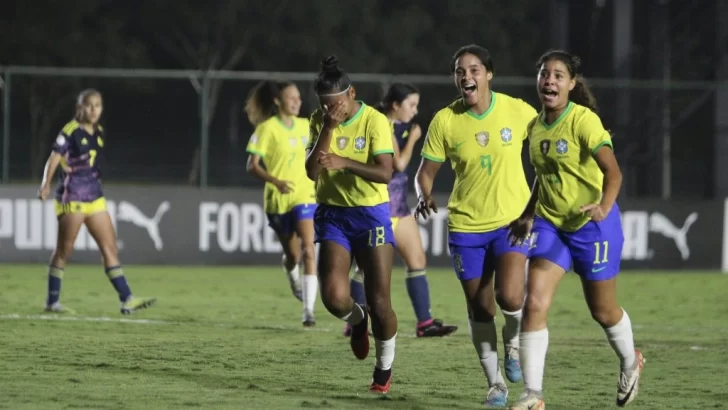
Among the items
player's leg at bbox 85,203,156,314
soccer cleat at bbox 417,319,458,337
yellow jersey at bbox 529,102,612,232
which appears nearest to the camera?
yellow jersey at bbox 529,102,612,232

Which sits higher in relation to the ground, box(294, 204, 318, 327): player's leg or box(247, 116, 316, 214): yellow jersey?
box(247, 116, 316, 214): yellow jersey

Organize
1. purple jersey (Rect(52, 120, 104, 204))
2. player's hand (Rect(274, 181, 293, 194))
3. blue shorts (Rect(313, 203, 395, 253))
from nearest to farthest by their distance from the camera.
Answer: blue shorts (Rect(313, 203, 395, 253)) → player's hand (Rect(274, 181, 293, 194)) → purple jersey (Rect(52, 120, 104, 204))

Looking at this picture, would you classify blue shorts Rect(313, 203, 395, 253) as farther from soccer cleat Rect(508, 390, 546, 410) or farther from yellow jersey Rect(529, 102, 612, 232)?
soccer cleat Rect(508, 390, 546, 410)

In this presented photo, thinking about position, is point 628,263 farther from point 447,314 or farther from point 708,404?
point 708,404

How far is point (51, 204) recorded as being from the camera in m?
21.3

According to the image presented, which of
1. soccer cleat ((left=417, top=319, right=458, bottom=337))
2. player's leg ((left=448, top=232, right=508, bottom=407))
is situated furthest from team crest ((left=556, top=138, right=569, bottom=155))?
soccer cleat ((left=417, top=319, right=458, bottom=337))

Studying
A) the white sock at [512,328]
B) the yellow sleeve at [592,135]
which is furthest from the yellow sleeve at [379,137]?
the yellow sleeve at [592,135]

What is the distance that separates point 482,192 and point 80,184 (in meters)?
6.17

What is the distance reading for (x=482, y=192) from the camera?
9.01 meters

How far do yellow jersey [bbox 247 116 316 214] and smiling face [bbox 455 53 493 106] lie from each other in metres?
4.69

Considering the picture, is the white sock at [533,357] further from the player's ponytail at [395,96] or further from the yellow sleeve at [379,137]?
the player's ponytail at [395,96]

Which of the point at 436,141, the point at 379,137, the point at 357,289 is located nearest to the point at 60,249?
the point at 357,289

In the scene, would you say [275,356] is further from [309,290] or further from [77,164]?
[77,164]

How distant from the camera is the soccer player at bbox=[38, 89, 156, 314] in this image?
14.0m
